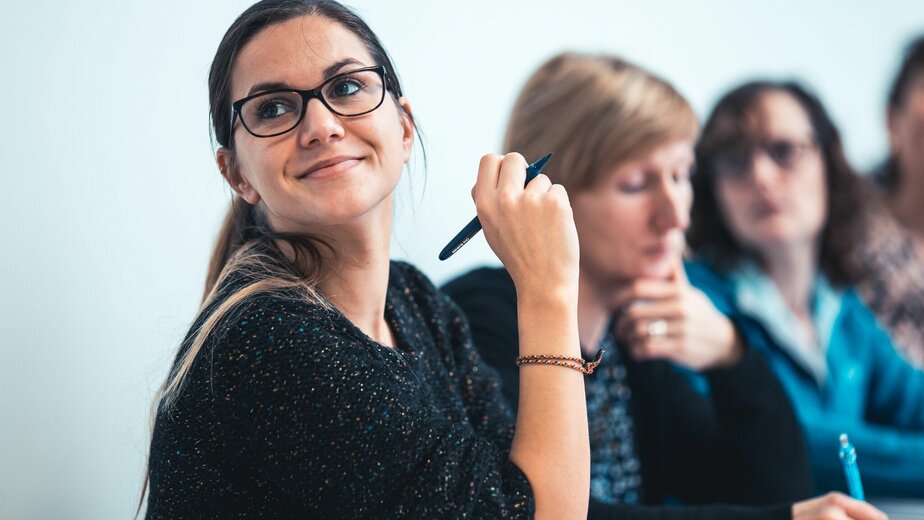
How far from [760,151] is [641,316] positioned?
614 mm

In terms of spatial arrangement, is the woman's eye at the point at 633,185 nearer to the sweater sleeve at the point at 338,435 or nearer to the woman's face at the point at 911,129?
the sweater sleeve at the point at 338,435

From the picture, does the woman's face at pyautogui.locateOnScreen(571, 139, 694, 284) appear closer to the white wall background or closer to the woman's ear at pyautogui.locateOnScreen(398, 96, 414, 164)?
the white wall background

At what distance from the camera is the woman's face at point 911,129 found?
7.98ft

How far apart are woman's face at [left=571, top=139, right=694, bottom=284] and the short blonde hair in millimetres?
18

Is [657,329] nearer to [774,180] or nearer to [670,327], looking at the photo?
[670,327]

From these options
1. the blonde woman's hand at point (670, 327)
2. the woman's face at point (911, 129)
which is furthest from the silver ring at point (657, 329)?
the woman's face at point (911, 129)

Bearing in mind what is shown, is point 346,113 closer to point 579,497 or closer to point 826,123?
point 579,497

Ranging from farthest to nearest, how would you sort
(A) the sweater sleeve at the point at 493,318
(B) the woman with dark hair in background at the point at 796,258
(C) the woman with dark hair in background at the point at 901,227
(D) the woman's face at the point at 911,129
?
(D) the woman's face at the point at 911,129, (C) the woman with dark hair in background at the point at 901,227, (B) the woman with dark hair in background at the point at 796,258, (A) the sweater sleeve at the point at 493,318

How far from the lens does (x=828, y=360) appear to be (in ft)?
6.93

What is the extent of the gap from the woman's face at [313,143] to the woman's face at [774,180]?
4.23 feet

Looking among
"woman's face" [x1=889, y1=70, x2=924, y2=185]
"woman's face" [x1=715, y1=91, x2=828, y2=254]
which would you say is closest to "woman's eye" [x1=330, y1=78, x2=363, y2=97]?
"woman's face" [x1=715, y1=91, x2=828, y2=254]

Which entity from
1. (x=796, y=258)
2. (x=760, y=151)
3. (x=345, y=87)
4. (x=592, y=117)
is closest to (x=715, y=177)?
(x=760, y=151)

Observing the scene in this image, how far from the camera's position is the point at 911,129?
2.46 meters

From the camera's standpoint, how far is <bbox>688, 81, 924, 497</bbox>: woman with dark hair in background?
6.86ft
